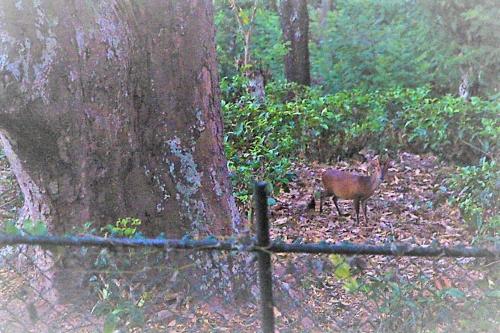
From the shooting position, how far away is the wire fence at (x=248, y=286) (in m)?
2.45

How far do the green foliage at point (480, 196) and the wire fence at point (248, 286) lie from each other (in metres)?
1.90

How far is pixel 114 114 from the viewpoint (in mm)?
4184

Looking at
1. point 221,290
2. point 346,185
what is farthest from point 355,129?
point 221,290

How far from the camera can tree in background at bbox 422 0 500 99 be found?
10.3 metres

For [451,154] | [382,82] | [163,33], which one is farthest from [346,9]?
[163,33]

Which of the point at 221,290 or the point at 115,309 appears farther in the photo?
the point at 221,290

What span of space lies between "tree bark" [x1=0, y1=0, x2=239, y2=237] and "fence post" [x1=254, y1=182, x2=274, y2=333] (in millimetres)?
1942

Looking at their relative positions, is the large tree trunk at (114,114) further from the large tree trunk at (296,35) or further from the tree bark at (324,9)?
the tree bark at (324,9)

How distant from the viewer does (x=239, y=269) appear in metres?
4.07

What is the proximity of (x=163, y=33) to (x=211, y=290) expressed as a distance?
5.39ft

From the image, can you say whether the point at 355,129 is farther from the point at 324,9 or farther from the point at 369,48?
the point at 324,9

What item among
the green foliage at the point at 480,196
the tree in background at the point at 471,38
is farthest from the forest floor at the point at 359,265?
the tree in background at the point at 471,38

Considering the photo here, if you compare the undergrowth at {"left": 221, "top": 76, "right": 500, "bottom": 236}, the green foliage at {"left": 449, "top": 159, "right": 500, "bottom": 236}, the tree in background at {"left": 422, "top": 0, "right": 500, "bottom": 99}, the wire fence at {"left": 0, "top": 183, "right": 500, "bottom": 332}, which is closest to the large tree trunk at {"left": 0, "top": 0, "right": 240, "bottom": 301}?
the wire fence at {"left": 0, "top": 183, "right": 500, "bottom": 332}

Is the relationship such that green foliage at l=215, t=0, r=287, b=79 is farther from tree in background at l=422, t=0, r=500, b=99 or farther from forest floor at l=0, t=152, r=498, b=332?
forest floor at l=0, t=152, r=498, b=332
